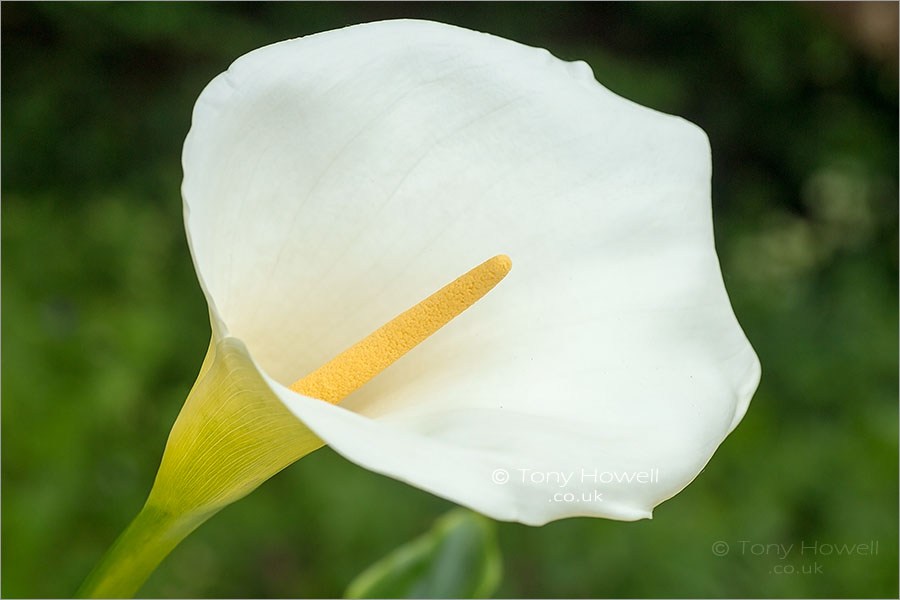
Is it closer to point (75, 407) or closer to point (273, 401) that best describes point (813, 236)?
point (75, 407)

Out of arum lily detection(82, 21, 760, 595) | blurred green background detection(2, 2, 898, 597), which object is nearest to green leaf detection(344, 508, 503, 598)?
arum lily detection(82, 21, 760, 595)

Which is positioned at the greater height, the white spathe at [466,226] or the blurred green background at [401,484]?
the white spathe at [466,226]

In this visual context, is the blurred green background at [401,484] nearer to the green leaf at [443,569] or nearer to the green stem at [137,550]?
the green leaf at [443,569]

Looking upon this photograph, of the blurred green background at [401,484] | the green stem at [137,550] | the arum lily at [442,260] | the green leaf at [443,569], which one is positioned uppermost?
the arum lily at [442,260]

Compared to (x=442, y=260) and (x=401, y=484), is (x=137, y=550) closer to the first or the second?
(x=442, y=260)

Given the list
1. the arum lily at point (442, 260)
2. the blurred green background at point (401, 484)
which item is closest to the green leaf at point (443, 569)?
the arum lily at point (442, 260)

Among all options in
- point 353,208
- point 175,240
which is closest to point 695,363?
point 353,208
